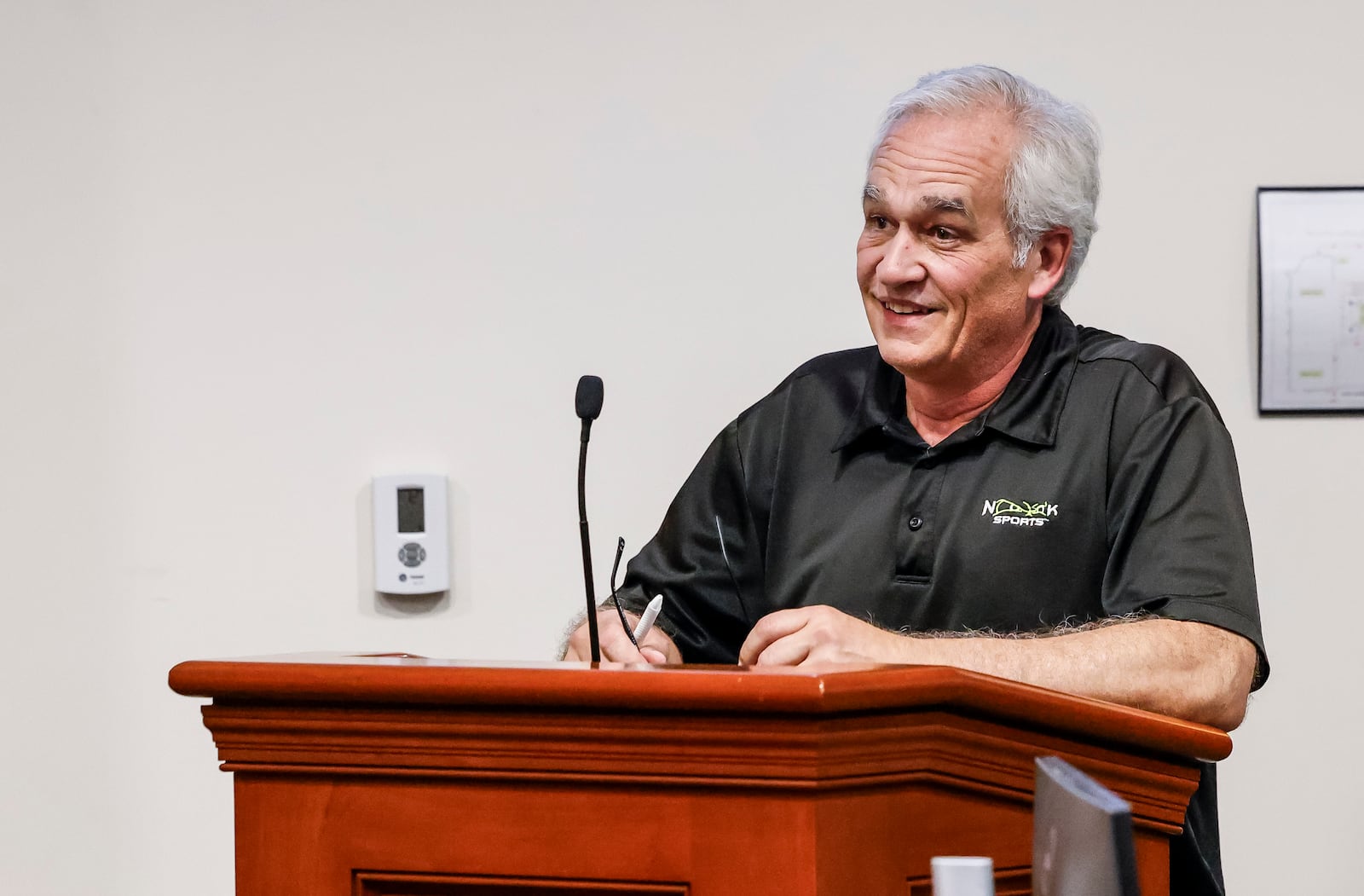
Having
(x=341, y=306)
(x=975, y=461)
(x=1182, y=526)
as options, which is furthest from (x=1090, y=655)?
(x=341, y=306)

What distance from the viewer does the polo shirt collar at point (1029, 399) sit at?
187 centimetres

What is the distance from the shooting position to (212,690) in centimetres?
104

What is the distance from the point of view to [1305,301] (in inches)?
Result: 99.3

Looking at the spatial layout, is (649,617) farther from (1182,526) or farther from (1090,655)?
(1182,526)

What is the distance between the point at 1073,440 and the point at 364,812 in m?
Answer: 1.11

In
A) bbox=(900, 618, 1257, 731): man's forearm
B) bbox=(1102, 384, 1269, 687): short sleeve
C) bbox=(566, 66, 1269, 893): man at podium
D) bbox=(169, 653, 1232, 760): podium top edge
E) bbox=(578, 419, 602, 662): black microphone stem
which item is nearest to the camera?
bbox=(169, 653, 1232, 760): podium top edge

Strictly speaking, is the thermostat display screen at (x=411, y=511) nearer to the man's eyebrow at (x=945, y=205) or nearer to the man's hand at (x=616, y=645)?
the man's hand at (x=616, y=645)

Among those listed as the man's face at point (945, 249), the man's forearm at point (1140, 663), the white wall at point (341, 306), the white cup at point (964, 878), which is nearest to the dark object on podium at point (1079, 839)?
the white cup at point (964, 878)

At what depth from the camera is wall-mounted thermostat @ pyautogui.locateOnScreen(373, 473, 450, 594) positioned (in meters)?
2.59

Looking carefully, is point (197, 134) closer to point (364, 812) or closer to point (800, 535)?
point (800, 535)

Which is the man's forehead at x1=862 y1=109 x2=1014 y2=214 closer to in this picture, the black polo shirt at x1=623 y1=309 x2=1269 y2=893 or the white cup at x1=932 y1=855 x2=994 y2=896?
the black polo shirt at x1=623 y1=309 x2=1269 y2=893

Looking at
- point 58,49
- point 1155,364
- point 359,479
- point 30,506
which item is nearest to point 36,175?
point 58,49

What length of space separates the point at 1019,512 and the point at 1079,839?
108 centimetres

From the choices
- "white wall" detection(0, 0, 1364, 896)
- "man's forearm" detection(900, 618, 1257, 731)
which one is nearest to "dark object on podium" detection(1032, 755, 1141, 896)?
"man's forearm" detection(900, 618, 1257, 731)
